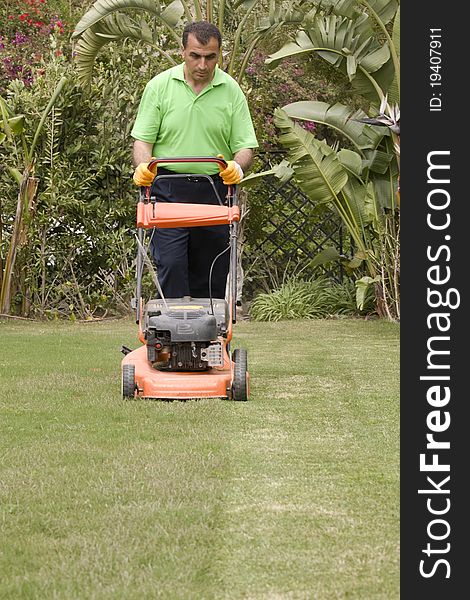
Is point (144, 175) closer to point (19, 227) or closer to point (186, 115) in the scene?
point (186, 115)

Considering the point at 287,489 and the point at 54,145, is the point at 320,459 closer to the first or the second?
the point at 287,489

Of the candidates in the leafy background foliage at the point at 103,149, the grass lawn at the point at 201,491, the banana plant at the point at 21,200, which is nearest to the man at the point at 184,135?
the grass lawn at the point at 201,491

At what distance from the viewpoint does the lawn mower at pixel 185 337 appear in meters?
5.77

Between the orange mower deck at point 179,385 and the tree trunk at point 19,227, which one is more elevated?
the tree trunk at point 19,227

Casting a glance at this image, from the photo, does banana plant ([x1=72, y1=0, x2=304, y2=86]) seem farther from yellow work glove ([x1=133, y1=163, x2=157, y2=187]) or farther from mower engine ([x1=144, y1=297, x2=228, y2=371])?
mower engine ([x1=144, y1=297, x2=228, y2=371])

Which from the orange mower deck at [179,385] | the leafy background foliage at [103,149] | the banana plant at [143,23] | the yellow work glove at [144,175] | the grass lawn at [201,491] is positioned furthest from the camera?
the leafy background foliage at [103,149]

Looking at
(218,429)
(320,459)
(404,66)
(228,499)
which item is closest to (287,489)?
(228,499)

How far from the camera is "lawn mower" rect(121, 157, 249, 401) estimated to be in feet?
18.9

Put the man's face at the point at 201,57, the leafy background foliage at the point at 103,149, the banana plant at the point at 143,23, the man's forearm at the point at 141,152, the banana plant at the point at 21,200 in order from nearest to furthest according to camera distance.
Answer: the man's face at the point at 201,57 → the man's forearm at the point at 141,152 → the banana plant at the point at 143,23 → the leafy background foliage at the point at 103,149 → the banana plant at the point at 21,200

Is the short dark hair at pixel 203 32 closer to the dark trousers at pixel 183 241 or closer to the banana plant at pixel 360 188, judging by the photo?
the dark trousers at pixel 183 241

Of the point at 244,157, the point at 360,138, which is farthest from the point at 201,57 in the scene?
the point at 360,138

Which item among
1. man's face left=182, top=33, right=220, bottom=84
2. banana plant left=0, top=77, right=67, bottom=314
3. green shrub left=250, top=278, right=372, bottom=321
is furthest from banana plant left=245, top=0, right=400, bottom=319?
man's face left=182, top=33, right=220, bottom=84

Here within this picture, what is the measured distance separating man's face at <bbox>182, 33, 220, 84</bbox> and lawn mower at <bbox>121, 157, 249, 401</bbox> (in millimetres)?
518

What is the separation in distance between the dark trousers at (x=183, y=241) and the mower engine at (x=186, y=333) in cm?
26
